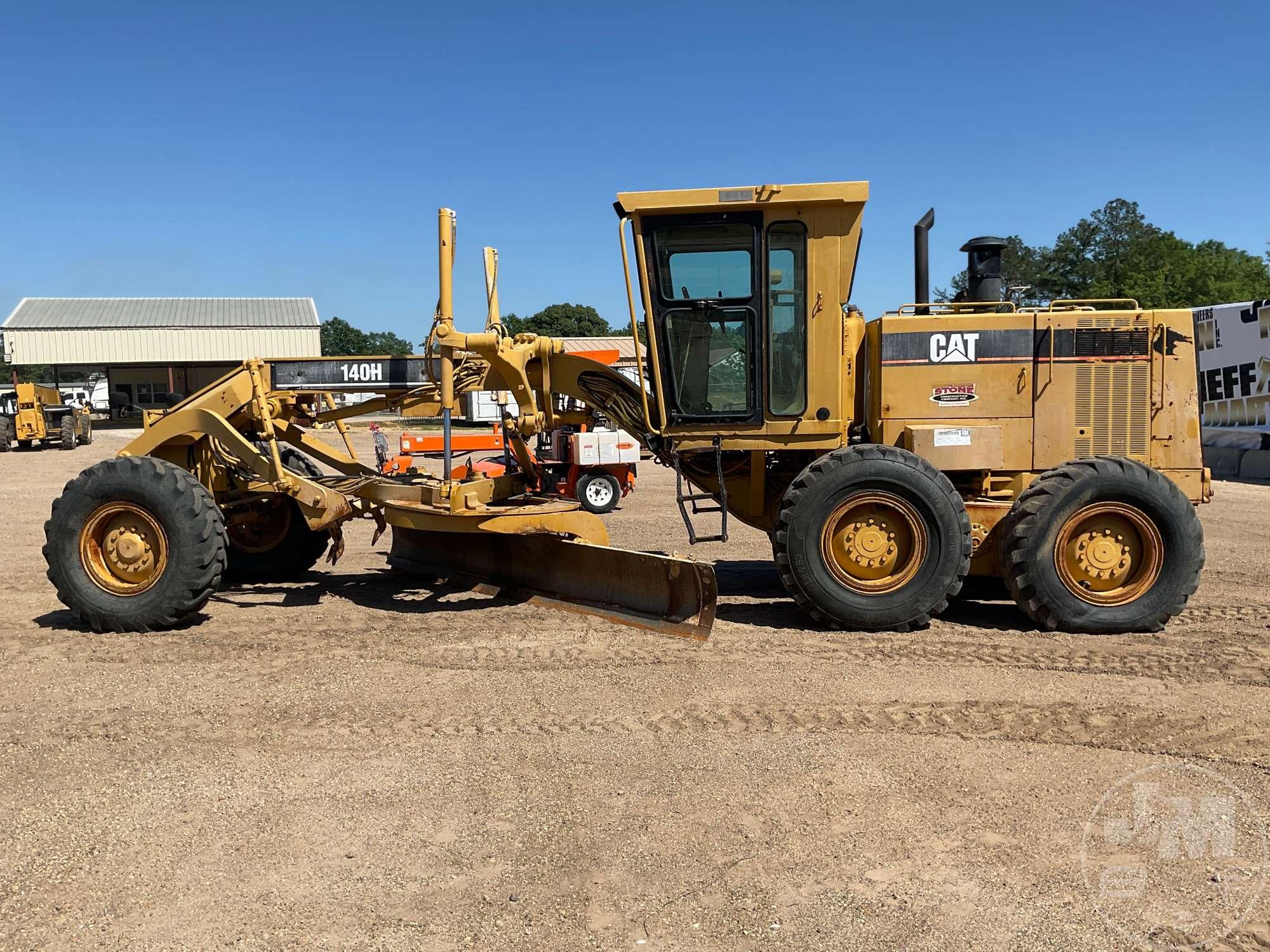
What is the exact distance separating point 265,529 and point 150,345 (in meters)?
44.4

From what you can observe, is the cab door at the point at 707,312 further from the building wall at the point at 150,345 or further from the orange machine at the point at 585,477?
the building wall at the point at 150,345

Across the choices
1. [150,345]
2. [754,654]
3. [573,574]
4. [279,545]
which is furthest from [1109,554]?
[150,345]

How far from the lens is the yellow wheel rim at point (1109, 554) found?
6152mm

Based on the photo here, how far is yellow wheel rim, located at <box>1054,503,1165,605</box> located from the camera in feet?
20.2

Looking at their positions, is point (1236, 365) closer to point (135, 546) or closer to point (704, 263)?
point (704, 263)

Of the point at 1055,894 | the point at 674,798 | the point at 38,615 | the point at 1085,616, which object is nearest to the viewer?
the point at 1055,894

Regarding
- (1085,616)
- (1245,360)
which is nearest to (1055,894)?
(1085,616)

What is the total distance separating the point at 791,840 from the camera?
346 cm

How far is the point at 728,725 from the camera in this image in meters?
4.57

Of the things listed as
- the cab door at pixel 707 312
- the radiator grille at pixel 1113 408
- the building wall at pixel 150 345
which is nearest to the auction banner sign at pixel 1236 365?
the radiator grille at pixel 1113 408

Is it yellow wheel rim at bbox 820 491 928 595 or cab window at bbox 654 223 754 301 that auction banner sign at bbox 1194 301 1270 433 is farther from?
cab window at bbox 654 223 754 301

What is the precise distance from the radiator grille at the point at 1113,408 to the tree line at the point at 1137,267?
30.0 m

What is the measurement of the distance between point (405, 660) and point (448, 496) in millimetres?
1249

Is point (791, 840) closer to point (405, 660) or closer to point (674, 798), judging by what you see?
point (674, 798)
